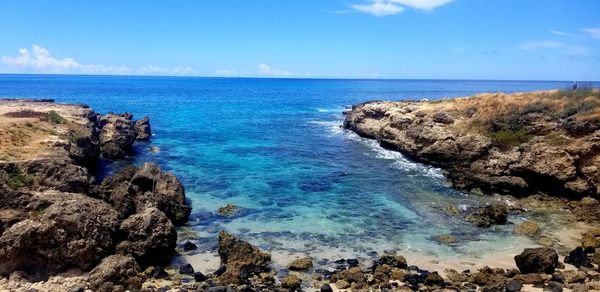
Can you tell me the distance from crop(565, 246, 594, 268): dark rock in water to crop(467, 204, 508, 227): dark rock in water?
5.62 metres

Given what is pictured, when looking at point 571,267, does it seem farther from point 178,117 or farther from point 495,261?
point 178,117

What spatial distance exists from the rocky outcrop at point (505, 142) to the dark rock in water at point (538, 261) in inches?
518

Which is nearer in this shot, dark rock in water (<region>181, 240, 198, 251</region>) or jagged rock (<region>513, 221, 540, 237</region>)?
dark rock in water (<region>181, 240, 198, 251</region>)

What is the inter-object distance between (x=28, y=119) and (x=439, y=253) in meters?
34.7

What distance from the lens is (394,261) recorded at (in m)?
21.6

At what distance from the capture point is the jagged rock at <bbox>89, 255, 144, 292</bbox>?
60.2ft

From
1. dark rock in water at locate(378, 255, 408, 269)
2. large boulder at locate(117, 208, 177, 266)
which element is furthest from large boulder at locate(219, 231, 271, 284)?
dark rock in water at locate(378, 255, 408, 269)

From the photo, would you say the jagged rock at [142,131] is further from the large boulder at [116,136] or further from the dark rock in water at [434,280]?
the dark rock in water at [434,280]

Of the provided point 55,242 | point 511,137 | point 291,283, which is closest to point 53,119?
point 55,242

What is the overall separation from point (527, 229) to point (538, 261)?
6274 millimetres

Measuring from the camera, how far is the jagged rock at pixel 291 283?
19156 millimetres

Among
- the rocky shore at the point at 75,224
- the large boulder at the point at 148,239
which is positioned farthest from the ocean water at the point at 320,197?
the rocky shore at the point at 75,224

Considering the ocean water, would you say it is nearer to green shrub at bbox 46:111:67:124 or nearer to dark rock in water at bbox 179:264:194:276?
dark rock in water at bbox 179:264:194:276

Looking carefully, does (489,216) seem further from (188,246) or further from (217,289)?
(188,246)
